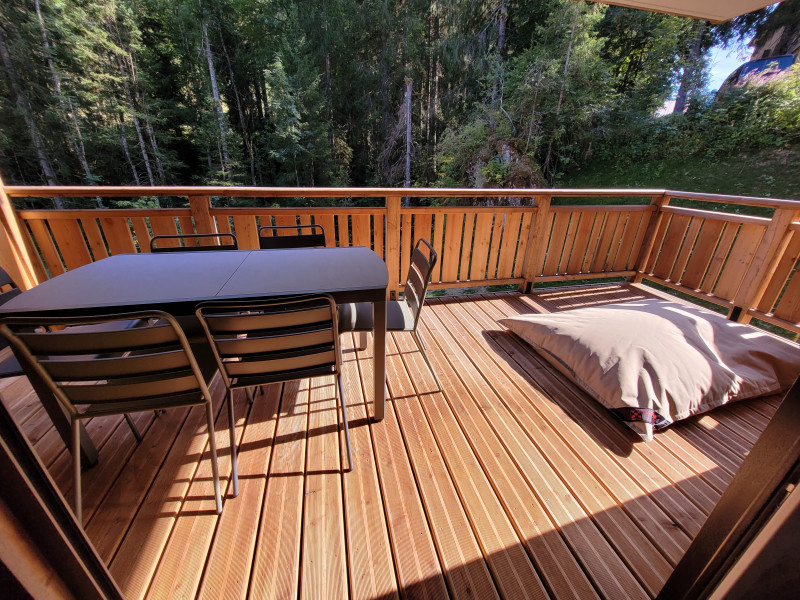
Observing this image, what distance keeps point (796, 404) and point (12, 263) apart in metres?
3.93

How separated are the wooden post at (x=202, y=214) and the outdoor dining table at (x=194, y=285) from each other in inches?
31.8

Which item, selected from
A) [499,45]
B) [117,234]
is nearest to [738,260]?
[117,234]

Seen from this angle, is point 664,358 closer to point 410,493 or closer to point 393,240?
point 410,493

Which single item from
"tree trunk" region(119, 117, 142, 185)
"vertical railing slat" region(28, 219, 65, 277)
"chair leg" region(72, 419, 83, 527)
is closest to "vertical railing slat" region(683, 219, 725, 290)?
"chair leg" region(72, 419, 83, 527)

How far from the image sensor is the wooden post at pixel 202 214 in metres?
2.52

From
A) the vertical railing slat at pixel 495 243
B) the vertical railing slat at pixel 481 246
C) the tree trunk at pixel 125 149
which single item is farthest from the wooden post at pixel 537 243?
the tree trunk at pixel 125 149

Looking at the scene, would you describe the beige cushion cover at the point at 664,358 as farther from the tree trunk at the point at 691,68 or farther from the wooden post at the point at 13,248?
the tree trunk at the point at 691,68

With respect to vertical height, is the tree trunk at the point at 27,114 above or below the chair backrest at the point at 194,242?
above

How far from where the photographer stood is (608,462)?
158 centimetres

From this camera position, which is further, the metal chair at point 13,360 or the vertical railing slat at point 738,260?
the vertical railing slat at point 738,260

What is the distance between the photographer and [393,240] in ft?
9.91

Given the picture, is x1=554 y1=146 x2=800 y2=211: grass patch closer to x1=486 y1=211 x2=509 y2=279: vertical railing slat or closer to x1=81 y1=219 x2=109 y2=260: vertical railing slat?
x1=486 y1=211 x2=509 y2=279: vertical railing slat

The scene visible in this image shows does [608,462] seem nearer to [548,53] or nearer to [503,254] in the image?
[503,254]

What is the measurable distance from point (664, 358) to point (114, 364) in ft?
8.41
